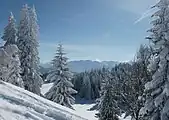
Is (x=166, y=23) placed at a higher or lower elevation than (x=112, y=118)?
higher

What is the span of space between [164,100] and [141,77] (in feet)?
57.3

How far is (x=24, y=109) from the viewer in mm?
18172

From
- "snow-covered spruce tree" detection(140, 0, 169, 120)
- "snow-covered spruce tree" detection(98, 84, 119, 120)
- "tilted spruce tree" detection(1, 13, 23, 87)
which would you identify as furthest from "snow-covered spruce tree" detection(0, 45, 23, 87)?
"snow-covered spruce tree" detection(140, 0, 169, 120)

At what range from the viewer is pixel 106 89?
94.7ft

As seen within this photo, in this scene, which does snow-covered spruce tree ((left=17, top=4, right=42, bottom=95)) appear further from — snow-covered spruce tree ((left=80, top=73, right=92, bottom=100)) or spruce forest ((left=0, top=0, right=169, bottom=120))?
snow-covered spruce tree ((left=80, top=73, right=92, bottom=100))

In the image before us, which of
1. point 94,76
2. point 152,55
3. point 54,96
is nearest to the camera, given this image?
point 152,55

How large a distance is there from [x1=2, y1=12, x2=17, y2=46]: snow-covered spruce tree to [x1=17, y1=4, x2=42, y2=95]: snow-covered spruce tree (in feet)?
2.59

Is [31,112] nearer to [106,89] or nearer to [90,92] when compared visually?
[106,89]

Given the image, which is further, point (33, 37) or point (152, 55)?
point (33, 37)

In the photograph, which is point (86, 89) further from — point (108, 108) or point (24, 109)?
point (24, 109)

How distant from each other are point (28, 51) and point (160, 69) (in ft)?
100

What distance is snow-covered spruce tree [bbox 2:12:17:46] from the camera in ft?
136

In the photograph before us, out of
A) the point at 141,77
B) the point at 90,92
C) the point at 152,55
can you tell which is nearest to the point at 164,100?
the point at 152,55

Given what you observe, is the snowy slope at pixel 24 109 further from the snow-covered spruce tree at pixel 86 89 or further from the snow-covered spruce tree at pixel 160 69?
the snow-covered spruce tree at pixel 86 89
